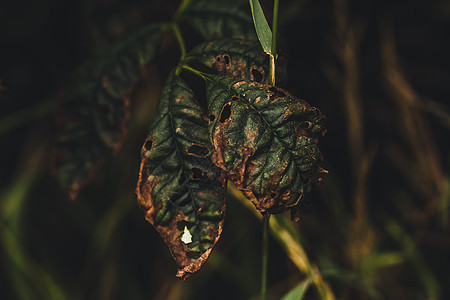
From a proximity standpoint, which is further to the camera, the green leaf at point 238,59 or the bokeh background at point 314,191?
the bokeh background at point 314,191

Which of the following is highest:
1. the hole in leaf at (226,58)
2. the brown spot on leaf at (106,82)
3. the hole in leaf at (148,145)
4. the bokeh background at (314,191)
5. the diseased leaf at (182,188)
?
the hole in leaf at (226,58)

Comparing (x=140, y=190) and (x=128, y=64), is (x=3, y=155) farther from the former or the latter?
(x=140, y=190)

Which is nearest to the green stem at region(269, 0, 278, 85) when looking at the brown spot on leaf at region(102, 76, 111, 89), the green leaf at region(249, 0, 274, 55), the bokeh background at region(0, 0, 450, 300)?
the green leaf at region(249, 0, 274, 55)

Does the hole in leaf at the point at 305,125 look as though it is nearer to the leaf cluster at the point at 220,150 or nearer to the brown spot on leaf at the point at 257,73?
the leaf cluster at the point at 220,150

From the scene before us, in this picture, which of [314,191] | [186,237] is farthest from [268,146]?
[314,191]

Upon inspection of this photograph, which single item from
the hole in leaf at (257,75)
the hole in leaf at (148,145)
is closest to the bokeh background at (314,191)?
the hole in leaf at (257,75)

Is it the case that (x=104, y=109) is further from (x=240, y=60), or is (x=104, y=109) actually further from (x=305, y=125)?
(x=305, y=125)
